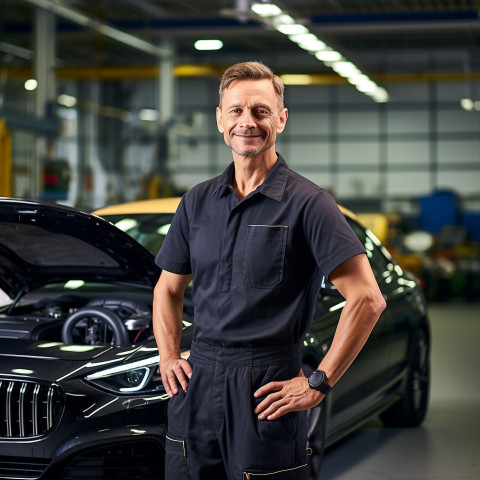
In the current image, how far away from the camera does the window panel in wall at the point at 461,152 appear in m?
28.6

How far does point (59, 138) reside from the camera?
53.4 ft

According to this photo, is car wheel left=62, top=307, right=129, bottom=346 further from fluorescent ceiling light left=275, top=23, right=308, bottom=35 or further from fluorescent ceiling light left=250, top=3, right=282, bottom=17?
fluorescent ceiling light left=275, top=23, right=308, bottom=35

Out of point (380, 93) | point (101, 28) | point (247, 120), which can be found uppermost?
point (101, 28)

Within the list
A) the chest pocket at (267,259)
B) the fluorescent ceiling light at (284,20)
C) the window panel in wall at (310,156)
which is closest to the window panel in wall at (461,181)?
the window panel in wall at (310,156)

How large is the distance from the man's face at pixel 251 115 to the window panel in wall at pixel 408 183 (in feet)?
88.4

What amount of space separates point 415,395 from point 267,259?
4022 mm

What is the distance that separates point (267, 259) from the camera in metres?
2.45

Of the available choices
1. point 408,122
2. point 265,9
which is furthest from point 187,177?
point 265,9

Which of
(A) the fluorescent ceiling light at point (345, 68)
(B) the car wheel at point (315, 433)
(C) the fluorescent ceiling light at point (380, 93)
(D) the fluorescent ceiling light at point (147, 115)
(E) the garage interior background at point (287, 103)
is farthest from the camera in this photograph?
(D) the fluorescent ceiling light at point (147, 115)

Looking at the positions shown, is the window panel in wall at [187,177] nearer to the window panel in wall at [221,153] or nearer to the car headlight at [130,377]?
the window panel in wall at [221,153]

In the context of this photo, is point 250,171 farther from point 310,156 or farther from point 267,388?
point 310,156

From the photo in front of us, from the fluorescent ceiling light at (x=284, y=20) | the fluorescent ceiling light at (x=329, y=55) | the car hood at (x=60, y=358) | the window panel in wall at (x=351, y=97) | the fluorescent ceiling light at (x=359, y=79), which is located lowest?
the car hood at (x=60, y=358)

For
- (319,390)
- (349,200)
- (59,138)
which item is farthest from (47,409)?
(349,200)

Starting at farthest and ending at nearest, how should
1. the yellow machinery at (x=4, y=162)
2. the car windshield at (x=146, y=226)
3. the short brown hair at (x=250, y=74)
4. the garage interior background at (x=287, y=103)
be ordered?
1. the garage interior background at (x=287, y=103)
2. the yellow machinery at (x=4, y=162)
3. the car windshield at (x=146, y=226)
4. the short brown hair at (x=250, y=74)
